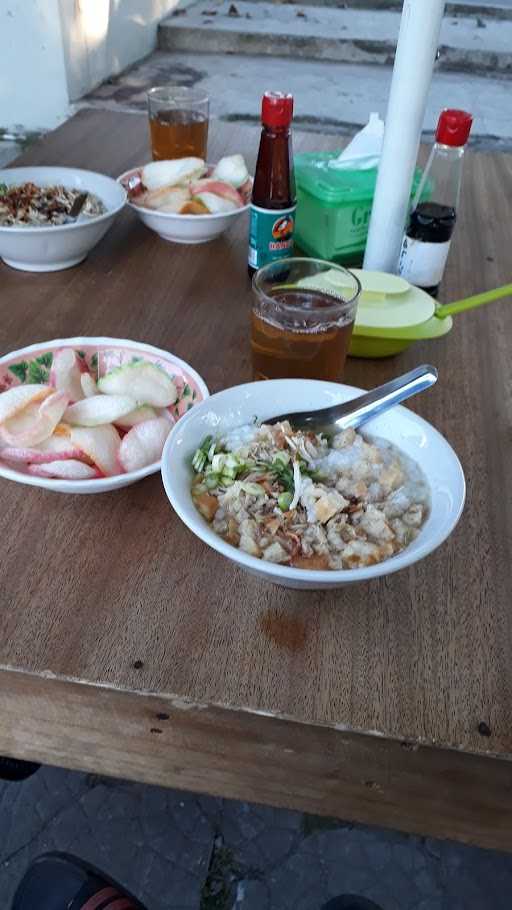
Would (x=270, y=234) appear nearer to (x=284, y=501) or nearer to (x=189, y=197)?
(x=189, y=197)

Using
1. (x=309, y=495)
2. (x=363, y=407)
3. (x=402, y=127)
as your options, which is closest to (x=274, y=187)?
(x=402, y=127)

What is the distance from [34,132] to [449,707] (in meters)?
3.45

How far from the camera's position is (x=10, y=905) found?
103cm

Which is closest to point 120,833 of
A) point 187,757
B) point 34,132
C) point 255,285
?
point 187,757

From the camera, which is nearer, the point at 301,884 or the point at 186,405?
the point at 186,405

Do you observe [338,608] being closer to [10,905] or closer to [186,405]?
[186,405]

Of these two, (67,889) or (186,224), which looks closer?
(67,889)

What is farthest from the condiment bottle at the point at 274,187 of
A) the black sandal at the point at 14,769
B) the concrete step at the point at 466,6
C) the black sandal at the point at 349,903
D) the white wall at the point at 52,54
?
the concrete step at the point at 466,6

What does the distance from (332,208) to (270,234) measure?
12 centimetres

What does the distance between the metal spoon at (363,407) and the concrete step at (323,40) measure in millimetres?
4052

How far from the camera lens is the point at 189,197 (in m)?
1.13

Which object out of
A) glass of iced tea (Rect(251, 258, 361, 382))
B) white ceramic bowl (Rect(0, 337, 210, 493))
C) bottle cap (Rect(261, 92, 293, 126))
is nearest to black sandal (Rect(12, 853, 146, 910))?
white ceramic bowl (Rect(0, 337, 210, 493))

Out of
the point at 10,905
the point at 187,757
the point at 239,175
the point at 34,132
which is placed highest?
the point at 239,175

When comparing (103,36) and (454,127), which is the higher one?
(454,127)
